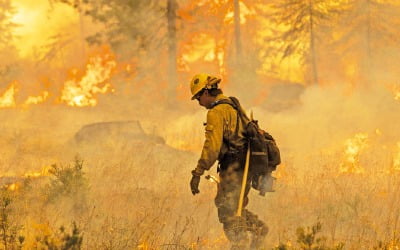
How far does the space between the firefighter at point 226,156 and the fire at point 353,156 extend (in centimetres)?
494

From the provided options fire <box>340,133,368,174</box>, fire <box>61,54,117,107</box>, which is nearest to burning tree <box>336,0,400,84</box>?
fire <box>340,133,368,174</box>

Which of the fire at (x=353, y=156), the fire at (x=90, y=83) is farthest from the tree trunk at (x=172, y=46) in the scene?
the fire at (x=353, y=156)

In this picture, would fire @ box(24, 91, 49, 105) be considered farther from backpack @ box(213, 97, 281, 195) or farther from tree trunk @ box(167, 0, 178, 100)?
backpack @ box(213, 97, 281, 195)

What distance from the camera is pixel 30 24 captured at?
109 ft

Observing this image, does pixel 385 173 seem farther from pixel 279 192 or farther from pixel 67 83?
pixel 67 83

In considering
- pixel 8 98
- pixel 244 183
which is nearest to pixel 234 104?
pixel 244 183

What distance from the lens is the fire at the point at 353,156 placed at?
30.8 ft

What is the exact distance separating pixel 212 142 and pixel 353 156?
661 centimetres

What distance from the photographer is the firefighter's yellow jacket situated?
4637 millimetres

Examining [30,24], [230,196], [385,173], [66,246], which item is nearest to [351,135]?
[385,173]

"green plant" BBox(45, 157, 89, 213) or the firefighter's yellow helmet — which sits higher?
the firefighter's yellow helmet

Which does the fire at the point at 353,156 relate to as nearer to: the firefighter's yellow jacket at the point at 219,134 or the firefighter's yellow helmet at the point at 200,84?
the firefighter's yellow jacket at the point at 219,134

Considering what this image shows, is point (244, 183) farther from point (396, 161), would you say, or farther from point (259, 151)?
point (396, 161)

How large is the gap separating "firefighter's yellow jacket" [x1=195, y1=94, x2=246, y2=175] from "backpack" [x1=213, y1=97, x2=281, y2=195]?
7 centimetres
